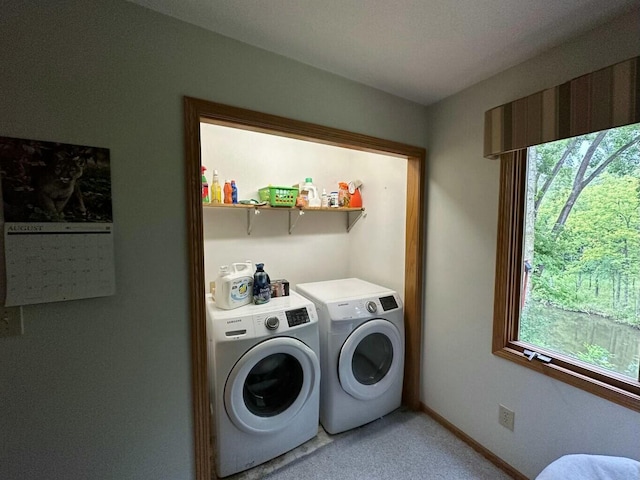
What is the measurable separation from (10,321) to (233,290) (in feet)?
2.97

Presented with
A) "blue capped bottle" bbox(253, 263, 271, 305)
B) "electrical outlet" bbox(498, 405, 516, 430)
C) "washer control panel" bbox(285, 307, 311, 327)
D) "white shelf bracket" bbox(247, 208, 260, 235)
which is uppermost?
"white shelf bracket" bbox(247, 208, 260, 235)

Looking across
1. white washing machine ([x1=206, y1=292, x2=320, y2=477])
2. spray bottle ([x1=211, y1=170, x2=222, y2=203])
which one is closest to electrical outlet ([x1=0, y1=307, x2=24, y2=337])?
white washing machine ([x1=206, y1=292, x2=320, y2=477])

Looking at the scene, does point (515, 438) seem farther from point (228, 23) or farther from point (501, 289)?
point (228, 23)

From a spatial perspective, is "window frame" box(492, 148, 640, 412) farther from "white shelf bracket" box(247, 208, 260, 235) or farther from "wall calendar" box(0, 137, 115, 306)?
"wall calendar" box(0, 137, 115, 306)

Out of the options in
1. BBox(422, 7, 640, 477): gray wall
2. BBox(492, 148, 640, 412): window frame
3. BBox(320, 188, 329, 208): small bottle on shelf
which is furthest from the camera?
BBox(320, 188, 329, 208): small bottle on shelf

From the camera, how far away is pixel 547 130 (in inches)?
47.7

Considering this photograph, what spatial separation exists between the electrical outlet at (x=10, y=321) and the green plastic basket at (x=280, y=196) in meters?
1.43

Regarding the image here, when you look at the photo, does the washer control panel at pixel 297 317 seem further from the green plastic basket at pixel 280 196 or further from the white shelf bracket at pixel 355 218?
the white shelf bracket at pixel 355 218

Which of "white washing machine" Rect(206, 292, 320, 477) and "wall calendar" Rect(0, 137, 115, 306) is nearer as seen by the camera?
"wall calendar" Rect(0, 137, 115, 306)

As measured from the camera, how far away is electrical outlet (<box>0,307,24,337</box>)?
0.92 meters

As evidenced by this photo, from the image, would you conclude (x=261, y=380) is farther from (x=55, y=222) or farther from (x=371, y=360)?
(x=55, y=222)

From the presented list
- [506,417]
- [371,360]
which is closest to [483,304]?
[506,417]

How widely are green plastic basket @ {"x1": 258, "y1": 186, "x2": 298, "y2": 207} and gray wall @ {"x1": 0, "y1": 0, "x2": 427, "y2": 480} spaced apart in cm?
76

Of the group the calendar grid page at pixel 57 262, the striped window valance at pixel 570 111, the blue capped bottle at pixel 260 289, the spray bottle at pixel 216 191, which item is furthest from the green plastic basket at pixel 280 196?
the striped window valance at pixel 570 111
